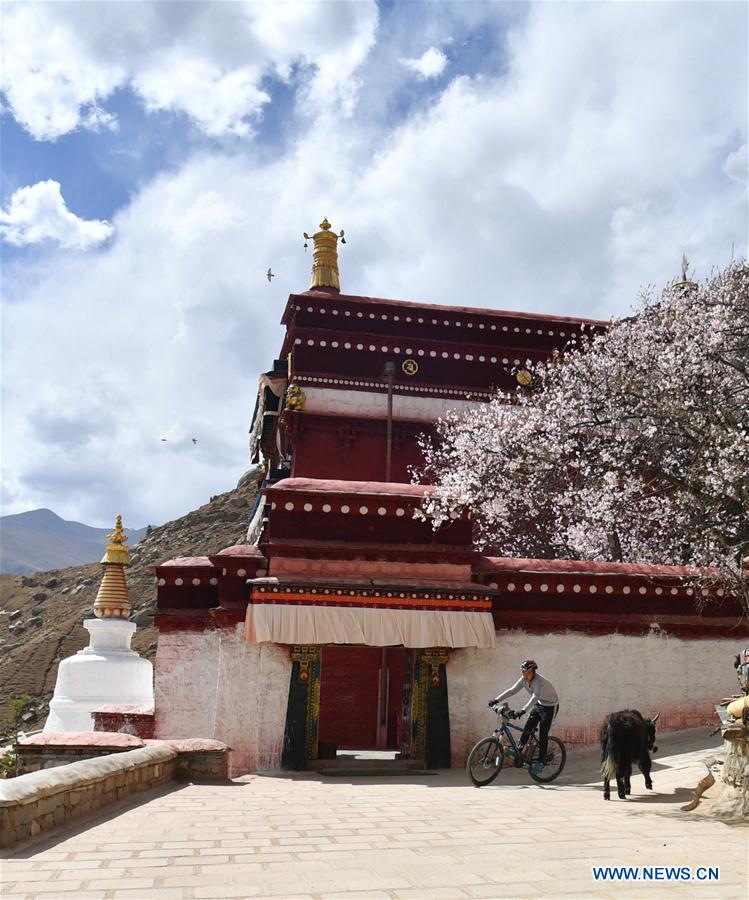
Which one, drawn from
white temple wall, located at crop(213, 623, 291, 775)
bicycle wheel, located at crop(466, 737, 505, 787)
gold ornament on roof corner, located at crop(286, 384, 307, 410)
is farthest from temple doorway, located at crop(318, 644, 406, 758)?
bicycle wheel, located at crop(466, 737, 505, 787)

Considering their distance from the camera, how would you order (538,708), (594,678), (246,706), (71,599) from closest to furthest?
(538,708) < (246,706) < (594,678) < (71,599)

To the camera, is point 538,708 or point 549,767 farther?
point 549,767

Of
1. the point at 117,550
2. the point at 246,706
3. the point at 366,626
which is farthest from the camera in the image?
the point at 117,550

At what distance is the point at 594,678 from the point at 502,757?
13.3ft

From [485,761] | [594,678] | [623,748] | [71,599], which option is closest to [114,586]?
[594,678]

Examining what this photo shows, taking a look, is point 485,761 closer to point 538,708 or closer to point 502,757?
point 502,757

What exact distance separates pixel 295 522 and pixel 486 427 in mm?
9892

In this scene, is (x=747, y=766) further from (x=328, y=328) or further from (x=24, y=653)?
(x=24, y=653)

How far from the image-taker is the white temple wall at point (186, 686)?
49.9ft

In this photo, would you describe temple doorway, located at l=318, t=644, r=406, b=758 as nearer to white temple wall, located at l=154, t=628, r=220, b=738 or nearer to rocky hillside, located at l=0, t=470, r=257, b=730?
white temple wall, located at l=154, t=628, r=220, b=738

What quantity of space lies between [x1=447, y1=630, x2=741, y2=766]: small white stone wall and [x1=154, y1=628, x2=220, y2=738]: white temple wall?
409cm

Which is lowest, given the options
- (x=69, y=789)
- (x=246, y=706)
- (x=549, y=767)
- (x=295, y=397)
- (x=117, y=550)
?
(x=549, y=767)

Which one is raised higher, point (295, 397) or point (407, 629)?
point (295, 397)

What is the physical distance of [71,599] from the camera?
182ft
